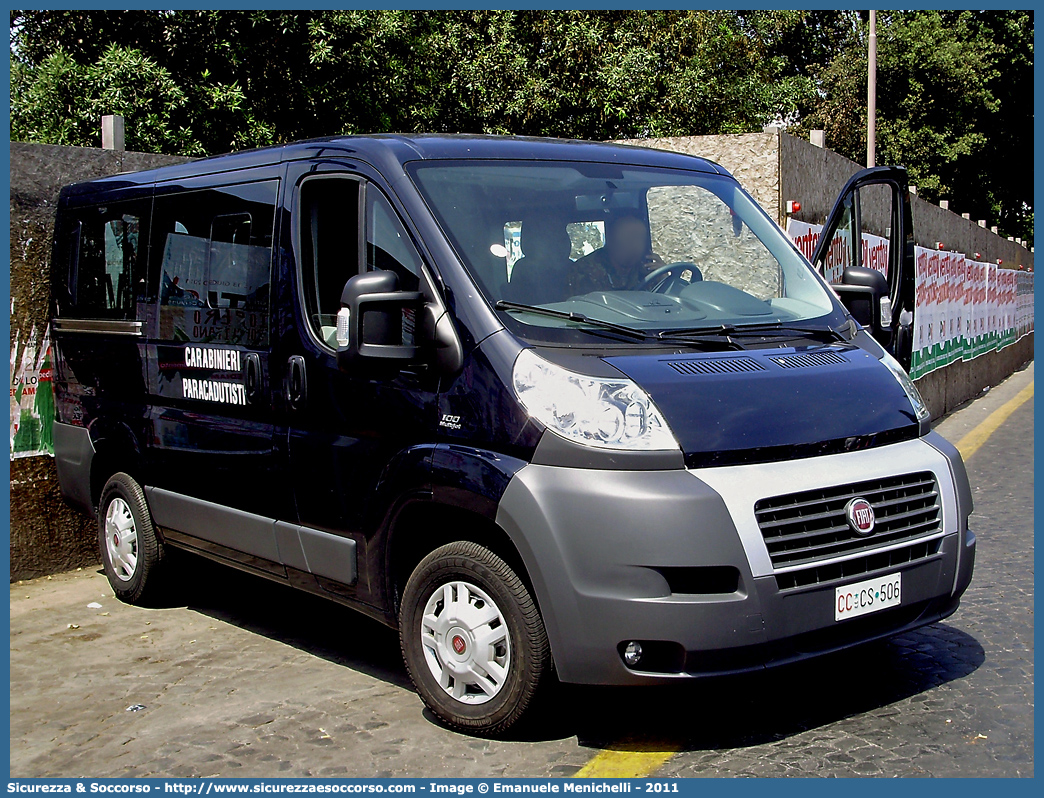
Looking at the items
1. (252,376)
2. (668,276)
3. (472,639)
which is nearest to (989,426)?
(668,276)

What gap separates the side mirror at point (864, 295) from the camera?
18.3 ft

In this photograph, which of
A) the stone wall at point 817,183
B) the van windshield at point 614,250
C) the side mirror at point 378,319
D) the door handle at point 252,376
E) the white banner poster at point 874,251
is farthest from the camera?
the white banner poster at point 874,251

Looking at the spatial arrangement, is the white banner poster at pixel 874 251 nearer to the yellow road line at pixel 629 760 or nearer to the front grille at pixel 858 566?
the front grille at pixel 858 566

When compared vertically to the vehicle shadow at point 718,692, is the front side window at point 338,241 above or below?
above

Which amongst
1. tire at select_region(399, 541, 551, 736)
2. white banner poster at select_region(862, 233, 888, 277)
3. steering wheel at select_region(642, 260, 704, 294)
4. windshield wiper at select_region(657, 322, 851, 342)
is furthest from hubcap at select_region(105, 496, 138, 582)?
white banner poster at select_region(862, 233, 888, 277)

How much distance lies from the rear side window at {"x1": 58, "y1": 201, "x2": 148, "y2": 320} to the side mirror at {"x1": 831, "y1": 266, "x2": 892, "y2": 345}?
3.48m

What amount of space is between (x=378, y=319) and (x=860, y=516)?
5.97 feet

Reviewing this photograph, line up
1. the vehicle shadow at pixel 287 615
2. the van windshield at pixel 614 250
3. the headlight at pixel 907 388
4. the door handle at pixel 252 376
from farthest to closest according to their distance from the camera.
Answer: the vehicle shadow at pixel 287 615, the door handle at pixel 252 376, the headlight at pixel 907 388, the van windshield at pixel 614 250

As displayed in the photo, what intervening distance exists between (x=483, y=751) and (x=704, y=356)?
A: 1589 millimetres

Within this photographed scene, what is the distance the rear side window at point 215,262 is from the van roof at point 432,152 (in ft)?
0.47

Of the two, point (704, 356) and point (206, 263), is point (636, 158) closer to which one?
point (704, 356)

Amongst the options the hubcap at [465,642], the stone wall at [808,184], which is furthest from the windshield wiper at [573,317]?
the stone wall at [808,184]

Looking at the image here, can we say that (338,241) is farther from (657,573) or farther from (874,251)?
(874,251)

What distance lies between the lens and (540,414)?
13.3ft
